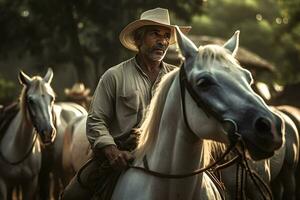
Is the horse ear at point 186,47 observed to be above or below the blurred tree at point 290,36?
above

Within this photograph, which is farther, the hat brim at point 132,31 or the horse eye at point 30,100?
the horse eye at point 30,100

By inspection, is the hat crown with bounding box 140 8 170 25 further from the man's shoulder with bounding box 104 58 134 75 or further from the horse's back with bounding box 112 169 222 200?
the horse's back with bounding box 112 169 222 200

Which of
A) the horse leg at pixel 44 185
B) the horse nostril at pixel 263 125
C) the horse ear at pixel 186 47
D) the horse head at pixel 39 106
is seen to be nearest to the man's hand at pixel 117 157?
the horse ear at pixel 186 47

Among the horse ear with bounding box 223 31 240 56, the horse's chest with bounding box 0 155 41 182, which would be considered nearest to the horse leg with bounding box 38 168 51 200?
the horse's chest with bounding box 0 155 41 182

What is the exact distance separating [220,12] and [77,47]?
40.4m

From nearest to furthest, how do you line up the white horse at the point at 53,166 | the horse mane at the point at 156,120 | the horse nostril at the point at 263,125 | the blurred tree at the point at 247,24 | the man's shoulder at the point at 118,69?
1. the horse nostril at the point at 263,125
2. the horse mane at the point at 156,120
3. the man's shoulder at the point at 118,69
4. the white horse at the point at 53,166
5. the blurred tree at the point at 247,24

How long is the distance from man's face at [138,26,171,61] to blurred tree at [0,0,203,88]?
1551 centimetres

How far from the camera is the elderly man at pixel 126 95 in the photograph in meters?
5.73

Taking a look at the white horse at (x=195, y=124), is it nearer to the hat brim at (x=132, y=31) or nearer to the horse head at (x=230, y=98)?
the horse head at (x=230, y=98)

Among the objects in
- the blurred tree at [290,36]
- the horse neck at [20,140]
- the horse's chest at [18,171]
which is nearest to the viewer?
the horse's chest at [18,171]

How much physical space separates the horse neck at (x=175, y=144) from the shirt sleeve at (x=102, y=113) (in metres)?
0.52

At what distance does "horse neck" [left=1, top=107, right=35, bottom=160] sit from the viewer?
35.1 feet

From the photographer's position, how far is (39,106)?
1027 cm

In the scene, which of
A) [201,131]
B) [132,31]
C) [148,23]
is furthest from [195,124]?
[132,31]
